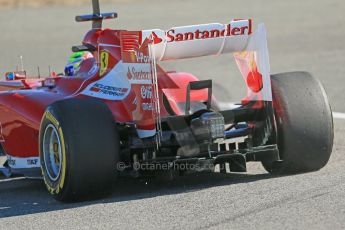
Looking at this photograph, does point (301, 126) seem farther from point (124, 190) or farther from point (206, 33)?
point (124, 190)

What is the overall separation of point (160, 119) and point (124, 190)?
802 millimetres

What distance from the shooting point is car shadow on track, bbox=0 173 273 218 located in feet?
24.1

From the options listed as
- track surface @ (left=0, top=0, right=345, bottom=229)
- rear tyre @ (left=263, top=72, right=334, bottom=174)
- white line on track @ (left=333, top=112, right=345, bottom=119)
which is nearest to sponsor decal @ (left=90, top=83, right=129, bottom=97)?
track surface @ (left=0, top=0, right=345, bottom=229)

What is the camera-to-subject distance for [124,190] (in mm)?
7918

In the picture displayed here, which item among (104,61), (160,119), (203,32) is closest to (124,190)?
(160,119)

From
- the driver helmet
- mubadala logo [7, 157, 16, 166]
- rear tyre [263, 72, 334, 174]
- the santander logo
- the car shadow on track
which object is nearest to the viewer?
the car shadow on track

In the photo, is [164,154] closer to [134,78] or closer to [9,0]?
[134,78]

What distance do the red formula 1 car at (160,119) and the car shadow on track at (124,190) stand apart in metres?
0.15

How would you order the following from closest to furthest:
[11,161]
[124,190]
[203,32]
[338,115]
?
[203,32] < [124,190] < [11,161] < [338,115]

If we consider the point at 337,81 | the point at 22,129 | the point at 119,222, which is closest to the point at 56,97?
the point at 22,129

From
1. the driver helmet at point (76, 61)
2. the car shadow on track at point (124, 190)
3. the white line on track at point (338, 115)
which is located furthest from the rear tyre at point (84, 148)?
the white line on track at point (338, 115)

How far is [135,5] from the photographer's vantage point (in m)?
26.5

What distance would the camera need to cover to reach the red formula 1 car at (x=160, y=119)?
7227 mm

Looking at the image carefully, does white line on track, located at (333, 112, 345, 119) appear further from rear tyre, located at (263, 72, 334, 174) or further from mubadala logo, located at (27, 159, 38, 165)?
mubadala logo, located at (27, 159, 38, 165)
